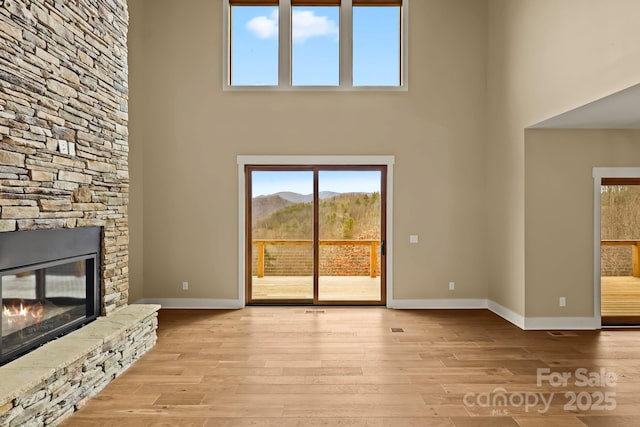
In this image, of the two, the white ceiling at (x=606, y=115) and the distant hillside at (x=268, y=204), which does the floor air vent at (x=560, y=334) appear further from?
the distant hillside at (x=268, y=204)

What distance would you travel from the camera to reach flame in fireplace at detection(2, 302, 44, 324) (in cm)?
308

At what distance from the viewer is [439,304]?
256 inches

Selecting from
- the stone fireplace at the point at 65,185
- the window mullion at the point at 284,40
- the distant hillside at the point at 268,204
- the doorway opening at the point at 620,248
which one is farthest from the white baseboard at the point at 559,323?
the window mullion at the point at 284,40

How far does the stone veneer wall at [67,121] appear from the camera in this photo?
2.93 meters

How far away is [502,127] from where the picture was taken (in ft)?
19.5

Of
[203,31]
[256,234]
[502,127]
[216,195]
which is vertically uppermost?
[203,31]

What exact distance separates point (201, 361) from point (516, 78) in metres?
5.03

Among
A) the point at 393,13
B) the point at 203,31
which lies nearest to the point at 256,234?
the point at 203,31

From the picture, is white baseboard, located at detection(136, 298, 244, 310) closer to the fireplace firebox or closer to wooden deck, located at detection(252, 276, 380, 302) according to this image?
wooden deck, located at detection(252, 276, 380, 302)

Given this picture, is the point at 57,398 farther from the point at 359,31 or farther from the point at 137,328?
the point at 359,31

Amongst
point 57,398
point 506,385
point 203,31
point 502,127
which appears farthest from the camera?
point 203,31

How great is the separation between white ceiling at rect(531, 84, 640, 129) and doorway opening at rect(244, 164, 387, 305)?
2485mm

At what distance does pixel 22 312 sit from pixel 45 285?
0.31 metres

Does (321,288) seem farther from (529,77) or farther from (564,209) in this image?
(529,77)
